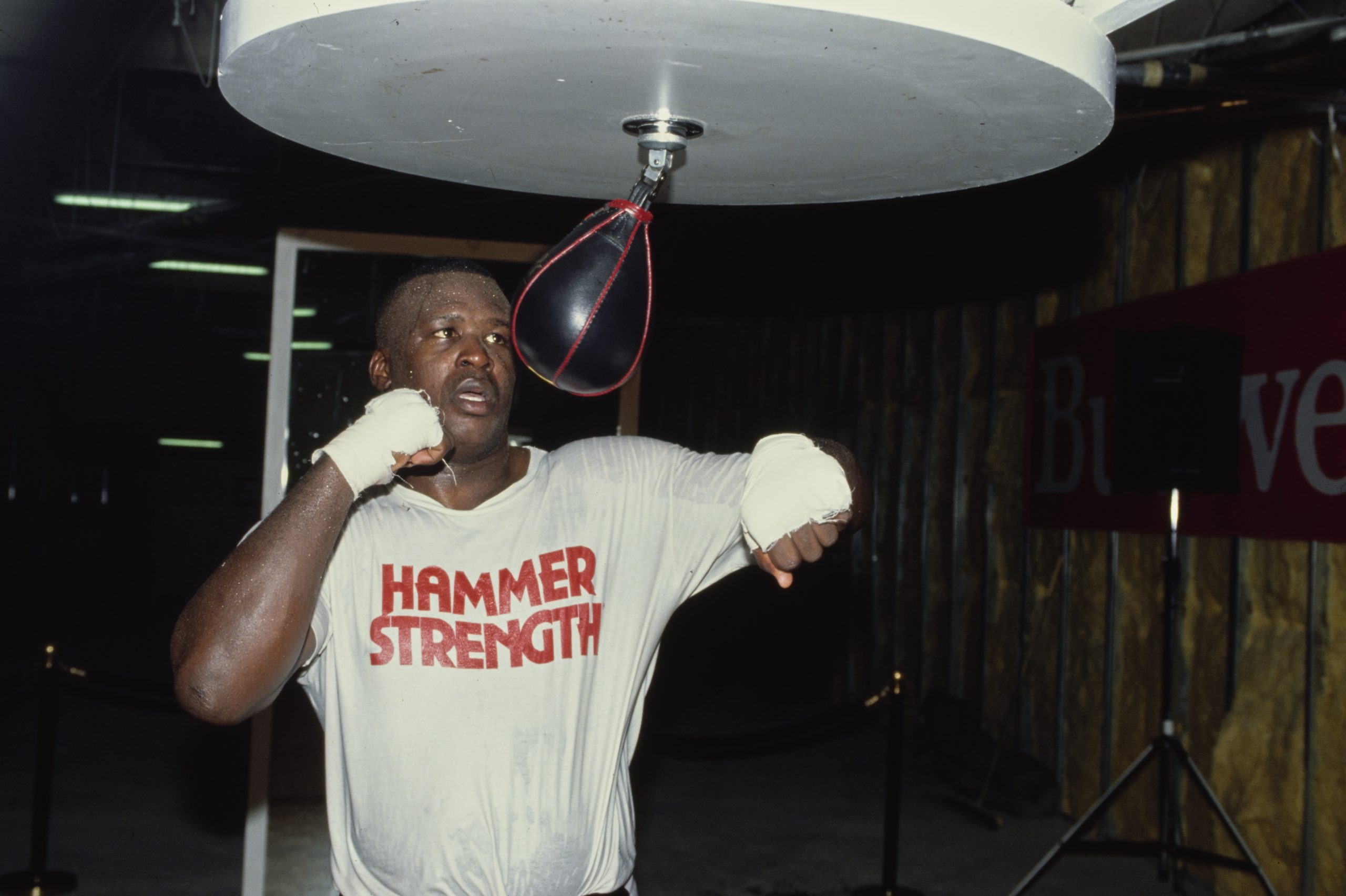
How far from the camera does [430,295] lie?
6.31 feet

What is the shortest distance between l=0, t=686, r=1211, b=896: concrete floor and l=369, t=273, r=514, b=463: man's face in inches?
98.7

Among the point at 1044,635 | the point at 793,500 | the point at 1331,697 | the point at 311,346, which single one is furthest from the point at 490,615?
the point at 1044,635

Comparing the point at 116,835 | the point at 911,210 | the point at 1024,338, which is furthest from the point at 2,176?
the point at 1024,338

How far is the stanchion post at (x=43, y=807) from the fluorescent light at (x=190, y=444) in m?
14.1

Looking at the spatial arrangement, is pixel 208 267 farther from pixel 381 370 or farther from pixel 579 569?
pixel 579 569

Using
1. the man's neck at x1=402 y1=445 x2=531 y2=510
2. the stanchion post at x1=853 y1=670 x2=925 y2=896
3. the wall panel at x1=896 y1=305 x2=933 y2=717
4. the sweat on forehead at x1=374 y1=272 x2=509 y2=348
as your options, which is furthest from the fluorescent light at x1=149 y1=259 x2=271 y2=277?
the man's neck at x1=402 y1=445 x2=531 y2=510

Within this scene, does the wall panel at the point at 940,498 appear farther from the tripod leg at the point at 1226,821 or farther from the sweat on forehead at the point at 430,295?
the sweat on forehead at the point at 430,295

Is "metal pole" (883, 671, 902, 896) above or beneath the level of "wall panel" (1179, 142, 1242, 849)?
beneath

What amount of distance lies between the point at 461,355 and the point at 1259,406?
3551 mm

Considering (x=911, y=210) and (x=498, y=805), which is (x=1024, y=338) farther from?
(x=498, y=805)

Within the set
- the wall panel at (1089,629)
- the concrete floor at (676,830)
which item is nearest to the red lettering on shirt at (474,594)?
the concrete floor at (676,830)

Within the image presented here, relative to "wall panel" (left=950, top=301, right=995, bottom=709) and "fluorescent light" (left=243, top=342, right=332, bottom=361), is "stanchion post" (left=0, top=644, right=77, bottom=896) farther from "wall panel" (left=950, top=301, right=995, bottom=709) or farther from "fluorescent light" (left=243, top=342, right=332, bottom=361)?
"wall panel" (left=950, top=301, right=995, bottom=709)

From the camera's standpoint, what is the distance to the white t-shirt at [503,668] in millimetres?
1636

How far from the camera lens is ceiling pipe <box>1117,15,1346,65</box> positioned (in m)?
3.45
